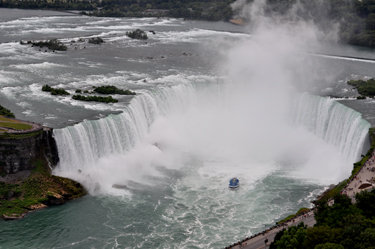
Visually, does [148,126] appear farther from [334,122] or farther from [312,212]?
[312,212]

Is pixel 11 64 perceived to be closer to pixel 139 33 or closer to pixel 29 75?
pixel 29 75

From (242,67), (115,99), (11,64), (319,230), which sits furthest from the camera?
(242,67)

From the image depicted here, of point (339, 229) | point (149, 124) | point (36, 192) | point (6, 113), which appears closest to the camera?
point (339, 229)

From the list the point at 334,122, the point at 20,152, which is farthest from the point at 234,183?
the point at 20,152

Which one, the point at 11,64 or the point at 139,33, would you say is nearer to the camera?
the point at 11,64

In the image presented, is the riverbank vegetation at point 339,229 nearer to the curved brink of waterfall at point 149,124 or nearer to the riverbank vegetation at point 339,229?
the riverbank vegetation at point 339,229

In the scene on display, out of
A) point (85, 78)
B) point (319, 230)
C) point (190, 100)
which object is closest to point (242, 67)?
point (190, 100)
